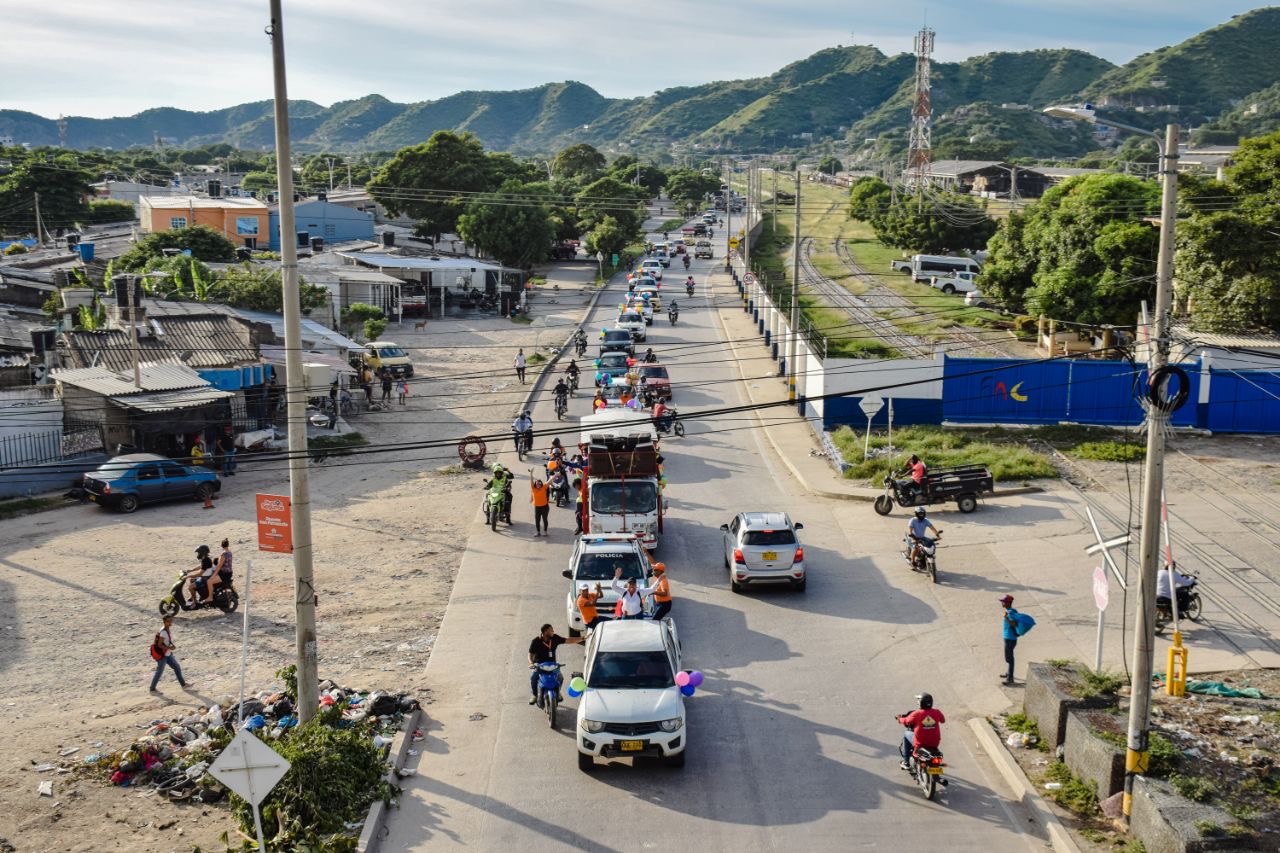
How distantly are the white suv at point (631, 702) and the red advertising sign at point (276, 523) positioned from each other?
4.18m

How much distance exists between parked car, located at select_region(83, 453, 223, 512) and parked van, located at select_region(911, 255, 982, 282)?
48.4 m

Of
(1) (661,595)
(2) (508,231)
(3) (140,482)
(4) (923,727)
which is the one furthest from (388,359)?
(4) (923,727)

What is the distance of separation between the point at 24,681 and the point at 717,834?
36.8 feet

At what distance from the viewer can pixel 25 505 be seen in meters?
27.7

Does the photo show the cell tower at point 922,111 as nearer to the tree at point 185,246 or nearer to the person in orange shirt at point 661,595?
the tree at point 185,246

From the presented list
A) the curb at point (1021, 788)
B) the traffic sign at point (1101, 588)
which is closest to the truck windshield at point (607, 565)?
the curb at point (1021, 788)

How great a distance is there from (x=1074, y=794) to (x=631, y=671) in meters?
5.42

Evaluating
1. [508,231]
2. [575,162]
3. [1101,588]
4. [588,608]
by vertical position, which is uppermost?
[575,162]

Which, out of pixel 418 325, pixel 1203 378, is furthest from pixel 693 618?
pixel 418 325

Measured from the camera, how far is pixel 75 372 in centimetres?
3256

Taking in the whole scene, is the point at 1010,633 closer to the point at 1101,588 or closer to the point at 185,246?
the point at 1101,588

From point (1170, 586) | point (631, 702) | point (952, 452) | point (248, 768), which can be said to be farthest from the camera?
point (952, 452)

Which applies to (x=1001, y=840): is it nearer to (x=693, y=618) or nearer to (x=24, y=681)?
(x=693, y=618)

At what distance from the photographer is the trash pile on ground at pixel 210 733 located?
13.5 m
